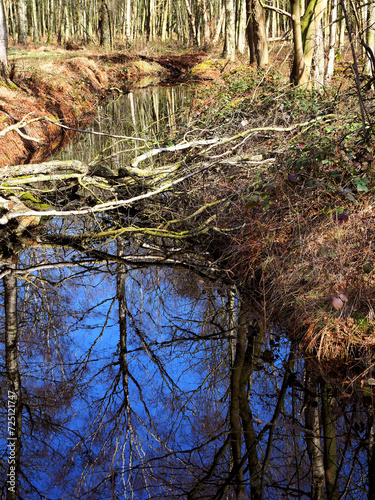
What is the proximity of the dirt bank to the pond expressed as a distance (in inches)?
102

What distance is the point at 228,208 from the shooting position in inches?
269

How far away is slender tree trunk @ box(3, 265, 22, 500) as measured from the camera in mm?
3241

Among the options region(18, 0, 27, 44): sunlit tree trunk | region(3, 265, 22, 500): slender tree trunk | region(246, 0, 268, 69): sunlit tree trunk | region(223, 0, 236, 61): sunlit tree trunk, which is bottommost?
region(3, 265, 22, 500): slender tree trunk

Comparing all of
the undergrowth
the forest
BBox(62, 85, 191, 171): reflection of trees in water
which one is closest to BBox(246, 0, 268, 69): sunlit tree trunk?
BBox(62, 85, 191, 171): reflection of trees in water

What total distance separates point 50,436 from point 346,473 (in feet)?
6.44

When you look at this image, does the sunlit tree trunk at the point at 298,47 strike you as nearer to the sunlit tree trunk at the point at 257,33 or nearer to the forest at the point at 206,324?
the forest at the point at 206,324

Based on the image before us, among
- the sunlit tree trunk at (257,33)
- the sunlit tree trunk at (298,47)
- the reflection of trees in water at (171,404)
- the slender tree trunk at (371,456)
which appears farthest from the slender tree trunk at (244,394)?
the sunlit tree trunk at (257,33)

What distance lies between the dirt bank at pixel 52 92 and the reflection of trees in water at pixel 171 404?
2908 millimetres

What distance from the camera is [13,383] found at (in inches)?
160

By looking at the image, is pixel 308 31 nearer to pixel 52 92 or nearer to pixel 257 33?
pixel 257 33

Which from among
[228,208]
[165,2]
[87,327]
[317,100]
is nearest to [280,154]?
[228,208]

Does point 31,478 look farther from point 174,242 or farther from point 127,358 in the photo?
point 174,242

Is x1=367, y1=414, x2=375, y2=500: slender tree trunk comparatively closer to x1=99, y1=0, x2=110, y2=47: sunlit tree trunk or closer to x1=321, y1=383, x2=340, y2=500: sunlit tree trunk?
x1=321, y1=383, x2=340, y2=500: sunlit tree trunk

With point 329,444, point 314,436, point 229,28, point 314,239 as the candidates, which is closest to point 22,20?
point 229,28
